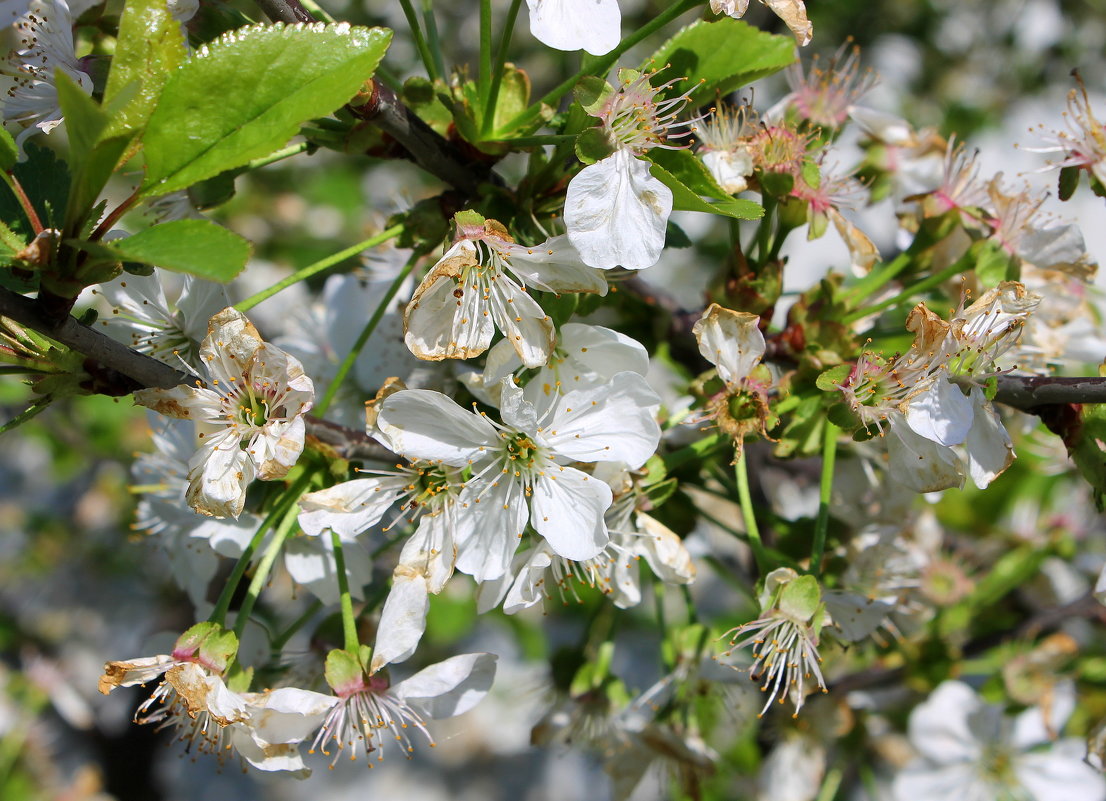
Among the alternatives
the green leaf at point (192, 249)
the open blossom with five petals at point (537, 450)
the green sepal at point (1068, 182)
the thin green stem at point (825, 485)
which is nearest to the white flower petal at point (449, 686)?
the open blossom with five petals at point (537, 450)

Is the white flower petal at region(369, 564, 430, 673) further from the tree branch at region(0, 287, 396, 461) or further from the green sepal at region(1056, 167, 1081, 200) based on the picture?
the green sepal at region(1056, 167, 1081, 200)

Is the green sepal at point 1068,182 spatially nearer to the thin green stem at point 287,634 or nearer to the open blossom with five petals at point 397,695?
the open blossom with five petals at point 397,695

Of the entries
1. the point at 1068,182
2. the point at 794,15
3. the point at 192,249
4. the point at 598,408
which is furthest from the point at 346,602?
the point at 1068,182

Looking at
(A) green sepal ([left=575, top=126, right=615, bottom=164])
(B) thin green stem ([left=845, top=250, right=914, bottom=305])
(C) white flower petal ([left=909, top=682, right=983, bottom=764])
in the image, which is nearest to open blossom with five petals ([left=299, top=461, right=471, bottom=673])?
(A) green sepal ([left=575, top=126, right=615, bottom=164])

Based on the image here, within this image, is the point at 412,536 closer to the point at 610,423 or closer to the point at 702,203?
the point at 610,423

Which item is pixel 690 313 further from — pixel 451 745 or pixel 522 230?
pixel 451 745

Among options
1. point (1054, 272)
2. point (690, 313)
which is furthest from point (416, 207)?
point (1054, 272)
